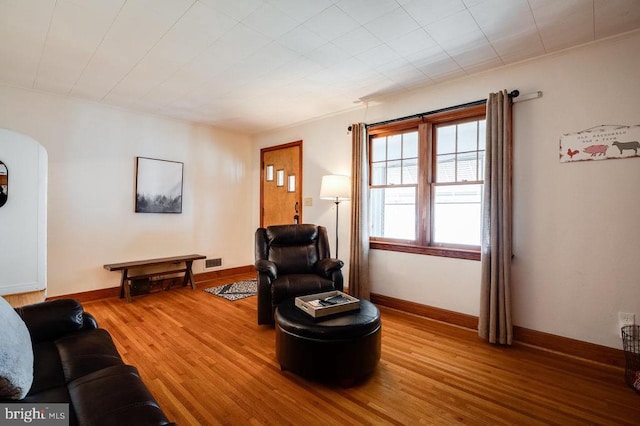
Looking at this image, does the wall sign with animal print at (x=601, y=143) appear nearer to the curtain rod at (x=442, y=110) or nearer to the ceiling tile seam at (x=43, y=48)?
the curtain rod at (x=442, y=110)

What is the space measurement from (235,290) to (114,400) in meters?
3.44

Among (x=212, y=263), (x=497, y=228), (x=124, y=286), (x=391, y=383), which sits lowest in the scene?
(x=391, y=383)

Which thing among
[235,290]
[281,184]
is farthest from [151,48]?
[235,290]

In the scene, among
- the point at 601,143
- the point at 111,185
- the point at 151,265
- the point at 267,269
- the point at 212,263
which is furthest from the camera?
the point at 212,263

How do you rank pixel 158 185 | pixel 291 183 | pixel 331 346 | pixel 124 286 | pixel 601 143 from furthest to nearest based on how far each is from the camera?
pixel 291 183 → pixel 158 185 → pixel 124 286 → pixel 601 143 → pixel 331 346

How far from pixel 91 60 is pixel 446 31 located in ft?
10.4

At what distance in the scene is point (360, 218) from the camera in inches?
153

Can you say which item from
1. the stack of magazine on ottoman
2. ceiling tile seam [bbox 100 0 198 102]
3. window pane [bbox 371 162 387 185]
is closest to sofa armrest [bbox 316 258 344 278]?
the stack of magazine on ottoman

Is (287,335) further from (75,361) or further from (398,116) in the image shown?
(398,116)

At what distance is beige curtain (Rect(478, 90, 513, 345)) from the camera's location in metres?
2.81

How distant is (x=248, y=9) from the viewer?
82.7 inches

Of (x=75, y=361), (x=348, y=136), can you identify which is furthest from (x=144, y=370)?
(x=348, y=136)

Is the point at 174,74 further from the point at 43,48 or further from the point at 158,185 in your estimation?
the point at 158,185

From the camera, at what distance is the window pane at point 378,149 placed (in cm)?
398
